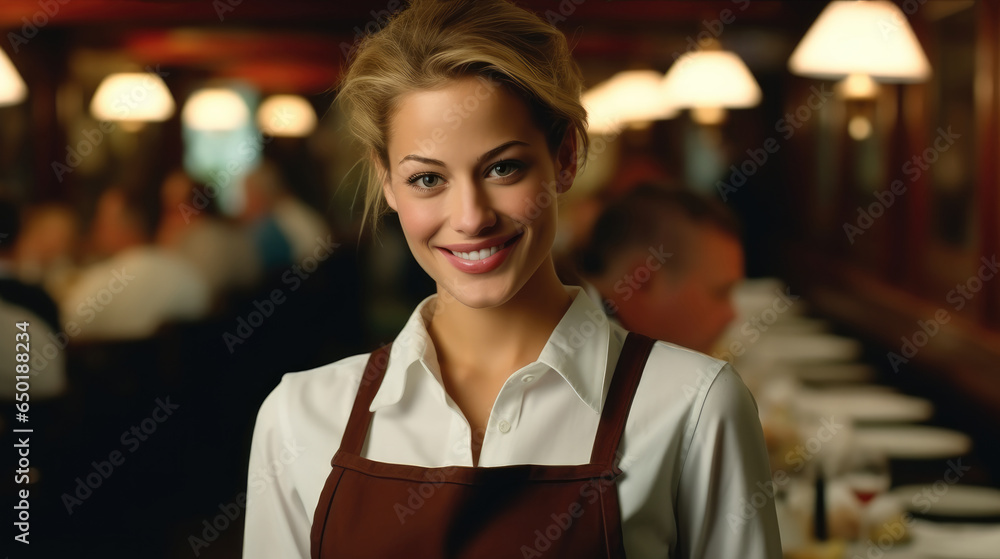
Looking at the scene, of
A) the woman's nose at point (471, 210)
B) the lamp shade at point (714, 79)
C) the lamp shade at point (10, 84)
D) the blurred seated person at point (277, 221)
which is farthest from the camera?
the blurred seated person at point (277, 221)

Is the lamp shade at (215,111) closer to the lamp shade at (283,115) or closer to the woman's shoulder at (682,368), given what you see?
the lamp shade at (283,115)

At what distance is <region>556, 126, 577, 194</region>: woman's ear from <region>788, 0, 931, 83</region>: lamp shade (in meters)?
1.84

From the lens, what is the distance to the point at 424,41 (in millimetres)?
1226

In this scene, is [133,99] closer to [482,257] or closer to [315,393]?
[315,393]

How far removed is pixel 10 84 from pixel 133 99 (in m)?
0.49

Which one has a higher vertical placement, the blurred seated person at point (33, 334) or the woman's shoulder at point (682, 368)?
the woman's shoulder at point (682, 368)

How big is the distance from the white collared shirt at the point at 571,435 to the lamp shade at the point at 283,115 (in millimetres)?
2929

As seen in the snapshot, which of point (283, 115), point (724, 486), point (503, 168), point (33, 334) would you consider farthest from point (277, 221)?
point (724, 486)

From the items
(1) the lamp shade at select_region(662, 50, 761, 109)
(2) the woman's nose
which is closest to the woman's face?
(2) the woman's nose

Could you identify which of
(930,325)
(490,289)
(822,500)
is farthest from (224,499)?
(930,325)

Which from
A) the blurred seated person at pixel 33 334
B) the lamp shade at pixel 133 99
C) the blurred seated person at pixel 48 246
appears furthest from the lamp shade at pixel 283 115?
the blurred seated person at pixel 33 334

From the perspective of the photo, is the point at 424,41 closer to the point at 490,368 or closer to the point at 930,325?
the point at 490,368

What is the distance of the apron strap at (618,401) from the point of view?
121cm

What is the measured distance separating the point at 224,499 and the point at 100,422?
1.80 ft
